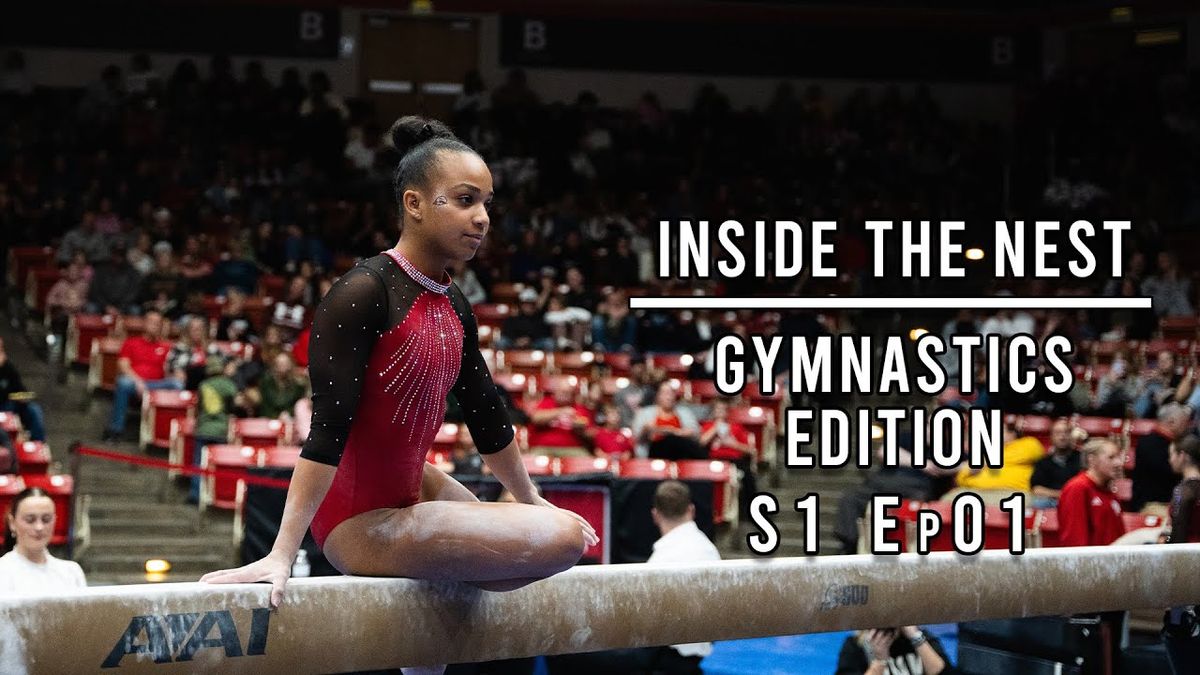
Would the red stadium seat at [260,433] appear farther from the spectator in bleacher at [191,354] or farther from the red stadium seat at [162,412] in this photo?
the spectator in bleacher at [191,354]

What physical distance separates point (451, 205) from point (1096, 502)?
17.8ft

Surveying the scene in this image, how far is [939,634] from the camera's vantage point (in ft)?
29.8

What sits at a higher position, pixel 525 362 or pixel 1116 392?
pixel 525 362

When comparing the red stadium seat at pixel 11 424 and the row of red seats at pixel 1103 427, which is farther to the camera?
the row of red seats at pixel 1103 427

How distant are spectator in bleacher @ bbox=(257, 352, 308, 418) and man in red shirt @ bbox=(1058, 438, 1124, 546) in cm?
573

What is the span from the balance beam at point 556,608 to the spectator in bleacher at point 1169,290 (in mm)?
10828

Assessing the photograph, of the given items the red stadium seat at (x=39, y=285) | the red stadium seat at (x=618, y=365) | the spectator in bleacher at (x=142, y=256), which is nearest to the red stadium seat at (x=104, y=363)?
the spectator in bleacher at (x=142, y=256)

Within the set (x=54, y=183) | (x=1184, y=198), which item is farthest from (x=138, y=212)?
(x=1184, y=198)

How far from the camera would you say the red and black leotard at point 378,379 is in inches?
107

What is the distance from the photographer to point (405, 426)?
2.84 metres

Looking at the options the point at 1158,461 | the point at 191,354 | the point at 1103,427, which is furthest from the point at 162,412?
the point at 1103,427

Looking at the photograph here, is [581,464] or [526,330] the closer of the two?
[581,464]

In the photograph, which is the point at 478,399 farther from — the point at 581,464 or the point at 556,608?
the point at 581,464

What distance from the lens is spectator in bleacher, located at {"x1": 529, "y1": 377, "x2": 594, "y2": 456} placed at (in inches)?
409
